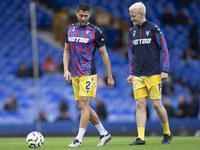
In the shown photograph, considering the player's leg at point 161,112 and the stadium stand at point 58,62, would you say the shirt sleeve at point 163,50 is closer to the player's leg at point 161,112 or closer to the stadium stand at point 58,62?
the player's leg at point 161,112

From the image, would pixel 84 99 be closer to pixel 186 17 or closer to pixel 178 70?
pixel 178 70

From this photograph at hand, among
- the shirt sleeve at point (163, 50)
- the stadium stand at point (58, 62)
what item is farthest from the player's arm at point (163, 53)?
the stadium stand at point (58, 62)

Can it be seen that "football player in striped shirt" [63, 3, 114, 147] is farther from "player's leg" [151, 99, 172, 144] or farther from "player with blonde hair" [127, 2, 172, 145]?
"player's leg" [151, 99, 172, 144]

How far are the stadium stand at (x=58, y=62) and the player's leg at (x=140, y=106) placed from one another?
9447 mm

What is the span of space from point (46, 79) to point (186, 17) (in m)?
6.77

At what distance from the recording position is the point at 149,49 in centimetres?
693

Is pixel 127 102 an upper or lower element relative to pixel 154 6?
lower

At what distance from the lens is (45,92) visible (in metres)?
18.7

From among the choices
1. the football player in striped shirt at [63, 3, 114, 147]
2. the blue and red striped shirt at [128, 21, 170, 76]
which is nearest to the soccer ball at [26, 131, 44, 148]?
the football player in striped shirt at [63, 3, 114, 147]

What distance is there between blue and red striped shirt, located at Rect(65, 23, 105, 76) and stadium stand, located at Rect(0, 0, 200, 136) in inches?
376

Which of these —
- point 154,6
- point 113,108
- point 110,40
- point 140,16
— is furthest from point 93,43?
point 154,6

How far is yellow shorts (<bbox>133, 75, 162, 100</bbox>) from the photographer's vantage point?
22.7ft

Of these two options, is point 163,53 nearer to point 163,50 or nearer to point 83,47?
point 163,50

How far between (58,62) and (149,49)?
41.5 ft
